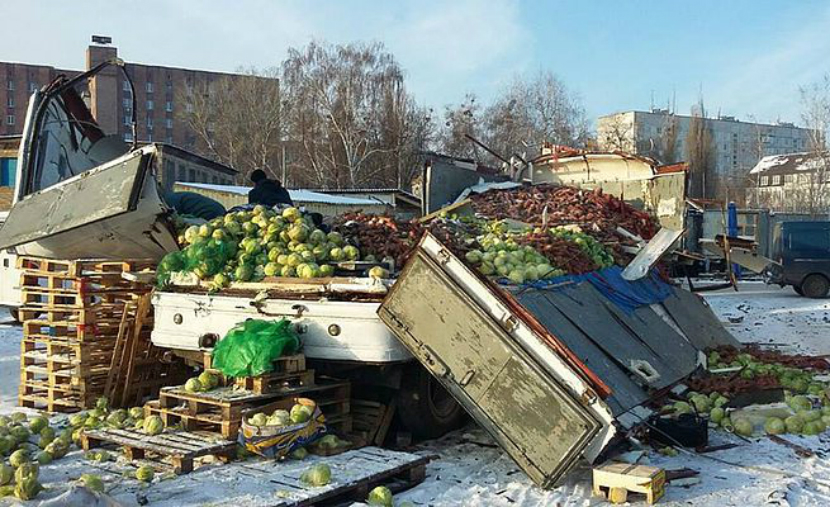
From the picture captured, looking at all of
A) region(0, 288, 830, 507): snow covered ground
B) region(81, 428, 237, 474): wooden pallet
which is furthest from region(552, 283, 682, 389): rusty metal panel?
region(81, 428, 237, 474): wooden pallet

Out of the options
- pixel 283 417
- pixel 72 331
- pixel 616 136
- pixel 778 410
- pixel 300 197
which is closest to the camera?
pixel 283 417

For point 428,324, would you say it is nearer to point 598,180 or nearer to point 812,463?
point 812,463

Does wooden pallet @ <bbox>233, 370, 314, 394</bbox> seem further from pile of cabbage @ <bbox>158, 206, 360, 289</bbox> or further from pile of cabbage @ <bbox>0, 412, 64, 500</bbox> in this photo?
pile of cabbage @ <bbox>0, 412, 64, 500</bbox>

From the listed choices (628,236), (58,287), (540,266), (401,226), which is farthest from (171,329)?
(628,236)

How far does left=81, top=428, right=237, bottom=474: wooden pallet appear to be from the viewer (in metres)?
5.19

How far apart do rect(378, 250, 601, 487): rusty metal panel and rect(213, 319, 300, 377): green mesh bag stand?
81 centimetres

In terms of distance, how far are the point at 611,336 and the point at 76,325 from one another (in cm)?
534

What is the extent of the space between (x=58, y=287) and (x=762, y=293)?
2003cm

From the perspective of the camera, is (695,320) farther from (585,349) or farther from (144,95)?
(144,95)

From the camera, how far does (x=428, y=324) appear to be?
575 centimetres

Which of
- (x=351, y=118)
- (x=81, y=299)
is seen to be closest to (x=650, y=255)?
(x=81, y=299)

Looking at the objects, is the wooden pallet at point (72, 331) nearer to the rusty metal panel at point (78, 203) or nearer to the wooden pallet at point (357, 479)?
the rusty metal panel at point (78, 203)

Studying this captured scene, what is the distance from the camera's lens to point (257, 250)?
7109 mm

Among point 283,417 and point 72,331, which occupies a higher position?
point 72,331
